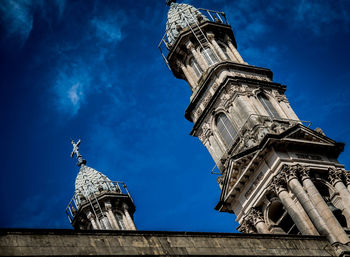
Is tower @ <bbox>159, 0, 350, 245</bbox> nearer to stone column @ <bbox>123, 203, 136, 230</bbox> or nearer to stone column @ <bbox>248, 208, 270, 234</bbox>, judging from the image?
stone column @ <bbox>248, 208, 270, 234</bbox>

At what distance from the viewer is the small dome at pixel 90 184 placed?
48.0 m

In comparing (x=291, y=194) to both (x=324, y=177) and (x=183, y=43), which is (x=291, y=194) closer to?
(x=324, y=177)

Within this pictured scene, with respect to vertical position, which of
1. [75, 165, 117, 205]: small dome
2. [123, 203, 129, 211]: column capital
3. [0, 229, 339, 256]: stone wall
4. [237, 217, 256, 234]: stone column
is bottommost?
[0, 229, 339, 256]: stone wall

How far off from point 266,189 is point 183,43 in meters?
14.6

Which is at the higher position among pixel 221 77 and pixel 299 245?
pixel 221 77

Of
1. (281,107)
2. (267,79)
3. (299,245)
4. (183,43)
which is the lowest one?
(299,245)

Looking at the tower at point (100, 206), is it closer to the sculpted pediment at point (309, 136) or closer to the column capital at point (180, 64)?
the column capital at point (180, 64)

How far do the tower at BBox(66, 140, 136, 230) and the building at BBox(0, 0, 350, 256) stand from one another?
8 cm

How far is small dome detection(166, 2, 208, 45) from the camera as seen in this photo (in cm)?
4631

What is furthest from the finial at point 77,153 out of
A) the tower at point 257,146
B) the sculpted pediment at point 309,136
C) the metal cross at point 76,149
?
the sculpted pediment at point 309,136

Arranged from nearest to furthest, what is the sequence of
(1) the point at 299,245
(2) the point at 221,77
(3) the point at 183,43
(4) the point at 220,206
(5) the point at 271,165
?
1. (1) the point at 299,245
2. (5) the point at 271,165
3. (4) the point at 220,206
4. (2) the point at 221,77
5. (3) the point at 183,43

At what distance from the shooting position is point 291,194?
3328 cm

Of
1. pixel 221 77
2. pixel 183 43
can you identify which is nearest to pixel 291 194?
pixel 221 77

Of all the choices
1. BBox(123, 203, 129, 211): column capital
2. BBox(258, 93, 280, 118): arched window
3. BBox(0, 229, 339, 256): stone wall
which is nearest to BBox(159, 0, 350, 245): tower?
BBox(258, 93, 280, 118): arched window
